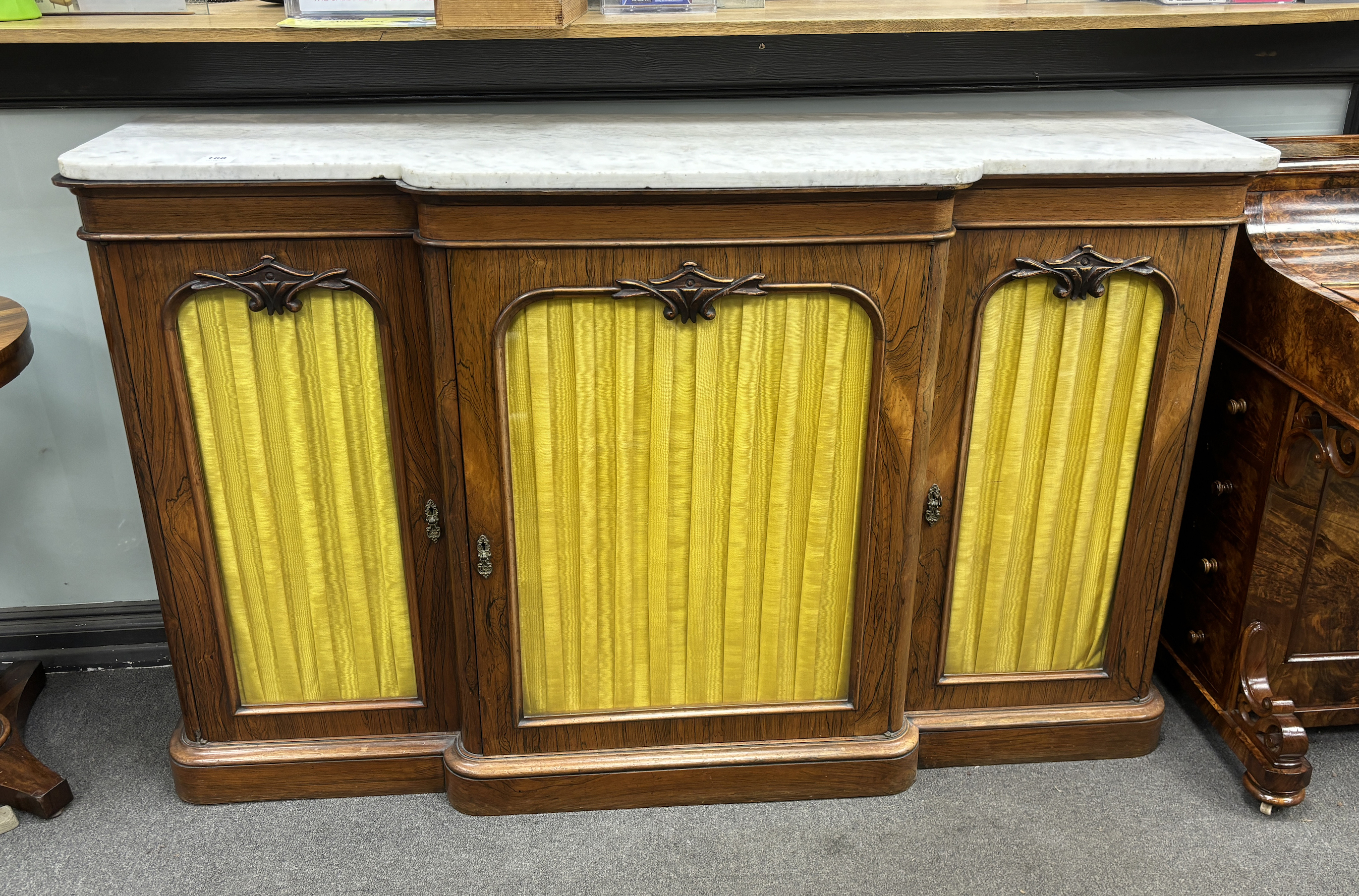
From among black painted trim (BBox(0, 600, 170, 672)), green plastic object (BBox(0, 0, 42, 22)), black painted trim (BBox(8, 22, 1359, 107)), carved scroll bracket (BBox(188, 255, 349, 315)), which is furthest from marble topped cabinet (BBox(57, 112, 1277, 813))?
black painted trim (BBox(0, 600, 170, 672))

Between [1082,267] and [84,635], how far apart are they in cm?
211

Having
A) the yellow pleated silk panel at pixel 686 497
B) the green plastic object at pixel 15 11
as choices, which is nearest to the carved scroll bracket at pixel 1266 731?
the yellow pleated silk panel at pixel 686 497

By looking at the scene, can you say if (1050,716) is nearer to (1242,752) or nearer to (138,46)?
(1242,752)

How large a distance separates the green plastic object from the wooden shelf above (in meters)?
0.01

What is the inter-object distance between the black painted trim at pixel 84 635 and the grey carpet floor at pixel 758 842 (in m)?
0.31

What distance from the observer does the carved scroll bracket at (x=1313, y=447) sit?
168 cm

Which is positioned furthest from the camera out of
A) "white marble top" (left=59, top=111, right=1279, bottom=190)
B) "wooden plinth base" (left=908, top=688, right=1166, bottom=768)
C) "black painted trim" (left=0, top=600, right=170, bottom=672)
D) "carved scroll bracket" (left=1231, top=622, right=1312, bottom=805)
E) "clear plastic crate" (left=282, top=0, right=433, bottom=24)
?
"black painted trim" (left=0, top=600, right=170, bottom=672)

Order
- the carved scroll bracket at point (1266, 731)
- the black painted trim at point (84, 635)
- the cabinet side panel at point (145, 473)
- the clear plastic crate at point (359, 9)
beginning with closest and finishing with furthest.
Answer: the cabinet side panel at point (145, 473)
the clear plastic crate at point (359, 9)
the carved scroll bracket at point (1266, 731)
the black painted trim at point (84, 635)

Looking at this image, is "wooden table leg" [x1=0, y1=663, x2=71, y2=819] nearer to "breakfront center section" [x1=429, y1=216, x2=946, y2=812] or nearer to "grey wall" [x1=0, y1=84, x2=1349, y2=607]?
"grey wall" [x1=0, y1=84, x2=1349, y2=607]

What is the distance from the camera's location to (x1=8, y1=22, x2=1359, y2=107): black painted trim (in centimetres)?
186

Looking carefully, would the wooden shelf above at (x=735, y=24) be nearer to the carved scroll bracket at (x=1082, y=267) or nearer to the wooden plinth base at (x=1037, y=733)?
the carved scroll bracket at (x=1082, y=267)

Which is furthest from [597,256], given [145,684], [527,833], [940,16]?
[145,684]

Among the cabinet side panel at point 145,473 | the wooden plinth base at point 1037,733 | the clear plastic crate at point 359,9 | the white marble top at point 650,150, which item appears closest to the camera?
the white marble top at point 650,150

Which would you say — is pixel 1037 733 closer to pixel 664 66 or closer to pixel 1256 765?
pixel 1256 765
